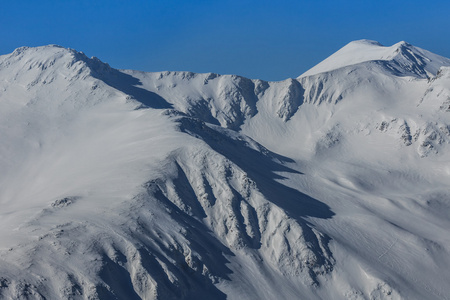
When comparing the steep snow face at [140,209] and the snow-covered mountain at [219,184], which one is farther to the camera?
the snow-covered mountain at [219,184]

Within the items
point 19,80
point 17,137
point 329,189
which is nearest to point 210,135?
point 329,189

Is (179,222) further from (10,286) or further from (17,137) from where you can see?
(17,137)

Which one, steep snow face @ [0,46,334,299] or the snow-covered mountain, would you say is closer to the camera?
steep snow face @ [0,46,334,299]

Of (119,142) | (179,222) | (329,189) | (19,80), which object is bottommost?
(329,189)

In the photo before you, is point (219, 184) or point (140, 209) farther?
point (219, 184)

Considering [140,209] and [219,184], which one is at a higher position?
[140,209]

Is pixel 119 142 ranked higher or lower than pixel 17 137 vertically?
lower

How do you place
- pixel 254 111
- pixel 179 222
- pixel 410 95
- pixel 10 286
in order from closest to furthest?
pixel 10 286
pixel 179 222
pixel 410 95
pixel 254 111

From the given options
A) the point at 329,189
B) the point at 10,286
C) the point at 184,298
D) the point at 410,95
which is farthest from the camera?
the point at 410,95
